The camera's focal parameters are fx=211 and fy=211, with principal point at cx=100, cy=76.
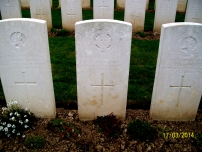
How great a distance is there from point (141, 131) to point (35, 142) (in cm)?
180

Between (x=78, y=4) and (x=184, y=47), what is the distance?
19.8 ft

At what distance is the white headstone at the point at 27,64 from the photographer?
326 cm

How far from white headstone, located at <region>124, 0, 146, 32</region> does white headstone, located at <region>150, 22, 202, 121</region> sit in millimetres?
5466

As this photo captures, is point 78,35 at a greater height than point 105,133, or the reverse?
point 78,35

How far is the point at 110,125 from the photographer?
379 centimetres

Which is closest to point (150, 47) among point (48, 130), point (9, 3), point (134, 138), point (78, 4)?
point (78, 4)

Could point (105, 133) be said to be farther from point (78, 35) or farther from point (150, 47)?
point (150, 47)

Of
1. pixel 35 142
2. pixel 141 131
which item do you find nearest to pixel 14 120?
pixel 35 142

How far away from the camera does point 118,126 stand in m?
3.84

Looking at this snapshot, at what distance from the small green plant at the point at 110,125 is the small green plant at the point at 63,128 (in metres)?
0.42

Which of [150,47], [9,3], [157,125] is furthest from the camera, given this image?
[9,3]
